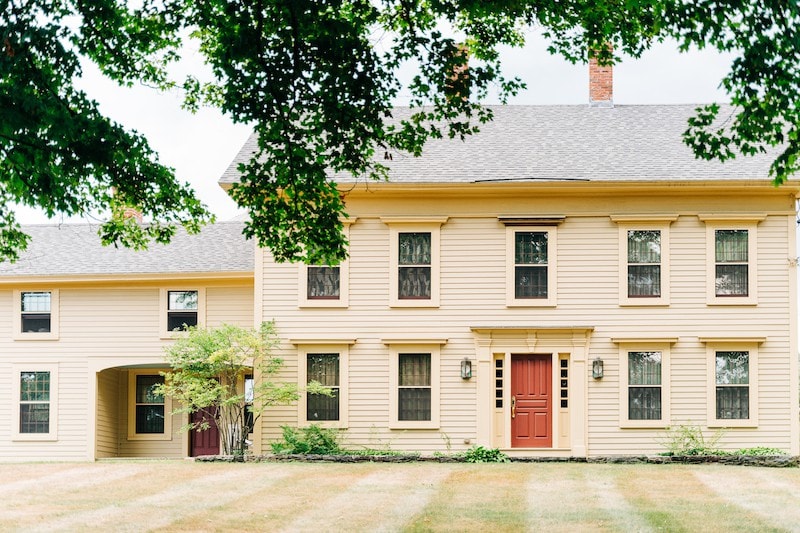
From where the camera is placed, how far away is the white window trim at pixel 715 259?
23.9m

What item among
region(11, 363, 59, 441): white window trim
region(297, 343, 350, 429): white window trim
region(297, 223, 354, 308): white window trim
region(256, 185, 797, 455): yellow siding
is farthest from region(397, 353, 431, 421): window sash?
region(11, 363, 59, 441): white window trim

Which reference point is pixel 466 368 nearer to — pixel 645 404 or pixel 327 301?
pixel 327 301

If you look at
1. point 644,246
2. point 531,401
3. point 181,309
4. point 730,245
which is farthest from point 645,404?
point 181,309

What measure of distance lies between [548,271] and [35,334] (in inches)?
489

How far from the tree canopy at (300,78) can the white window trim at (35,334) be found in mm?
11300

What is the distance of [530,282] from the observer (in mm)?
24219

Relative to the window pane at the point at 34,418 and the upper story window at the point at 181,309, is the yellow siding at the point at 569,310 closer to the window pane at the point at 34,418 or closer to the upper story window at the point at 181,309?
the upper story window at the point at 181,309

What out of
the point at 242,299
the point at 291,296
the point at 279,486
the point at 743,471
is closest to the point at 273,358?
the point at 291,296

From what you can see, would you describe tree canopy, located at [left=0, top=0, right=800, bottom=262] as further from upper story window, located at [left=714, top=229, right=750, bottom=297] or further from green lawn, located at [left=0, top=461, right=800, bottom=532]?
upper story window, located at [left=714, top=229, right=750, bottom=297]

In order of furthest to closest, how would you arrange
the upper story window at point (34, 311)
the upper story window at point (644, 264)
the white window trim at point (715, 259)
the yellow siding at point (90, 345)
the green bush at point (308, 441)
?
the upper story window at point (34, 311) → the yellow siding at point (90, 345) → the upper story window at point (644, 264) → the white window trim at point (715, 259) → the green bush at point (308, 441)

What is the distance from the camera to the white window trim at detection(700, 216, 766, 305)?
2386cm

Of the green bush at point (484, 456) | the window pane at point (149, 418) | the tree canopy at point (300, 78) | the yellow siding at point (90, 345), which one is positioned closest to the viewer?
the tree canopy at point (300, 78)

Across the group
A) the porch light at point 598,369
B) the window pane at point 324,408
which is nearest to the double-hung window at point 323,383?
the window pane at point 324,408

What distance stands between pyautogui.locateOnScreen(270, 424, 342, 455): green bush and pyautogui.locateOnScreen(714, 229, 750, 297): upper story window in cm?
862
